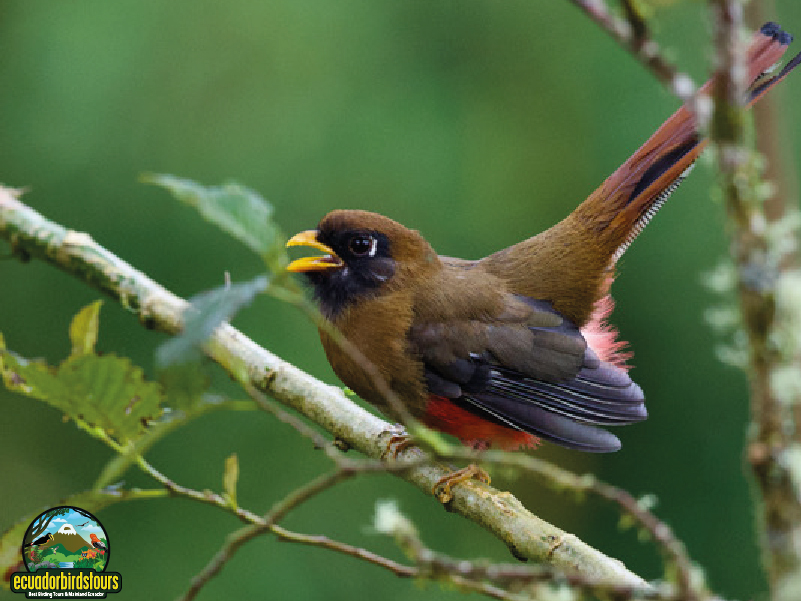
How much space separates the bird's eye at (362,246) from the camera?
3637mm

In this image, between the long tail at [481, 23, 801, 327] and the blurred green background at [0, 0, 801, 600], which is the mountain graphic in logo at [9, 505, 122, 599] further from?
the blurred green background at [0, 0, 801, 600]

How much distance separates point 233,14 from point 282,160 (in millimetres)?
1188

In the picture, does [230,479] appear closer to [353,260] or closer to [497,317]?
[353,260]

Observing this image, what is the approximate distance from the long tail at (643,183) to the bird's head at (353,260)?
2.69 feet

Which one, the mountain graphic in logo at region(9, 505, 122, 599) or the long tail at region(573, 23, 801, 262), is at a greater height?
the long tail at region(573, 23, 801, 262)

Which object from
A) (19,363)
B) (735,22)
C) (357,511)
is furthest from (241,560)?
(735,22)

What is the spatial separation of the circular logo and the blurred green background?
11.3 feet

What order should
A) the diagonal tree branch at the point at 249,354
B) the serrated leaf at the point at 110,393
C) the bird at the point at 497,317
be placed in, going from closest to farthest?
the serrated leaf at the point at 110,393 → the diagonal tree branch at the point at 249,354 → the bird at the point at 497,317

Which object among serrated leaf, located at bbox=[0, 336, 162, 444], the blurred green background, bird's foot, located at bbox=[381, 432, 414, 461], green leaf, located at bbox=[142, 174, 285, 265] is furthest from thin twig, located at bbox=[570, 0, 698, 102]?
the blurred green background

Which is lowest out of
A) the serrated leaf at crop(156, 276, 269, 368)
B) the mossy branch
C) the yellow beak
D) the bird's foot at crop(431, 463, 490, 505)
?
the bird's foot at crop(431, 463, 490, 505)

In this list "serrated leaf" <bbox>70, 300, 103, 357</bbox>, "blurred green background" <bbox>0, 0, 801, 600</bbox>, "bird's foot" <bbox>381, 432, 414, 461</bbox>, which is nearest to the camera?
"serrated leaf" <bbox>70, 300, 103, 357</bbox>

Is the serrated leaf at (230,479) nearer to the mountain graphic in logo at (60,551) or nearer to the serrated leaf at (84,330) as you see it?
the mountain graphic in logo at (60,551)

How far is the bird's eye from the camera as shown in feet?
11.9

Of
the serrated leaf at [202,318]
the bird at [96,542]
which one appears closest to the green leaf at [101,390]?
the serrated leaf at [202,318]
